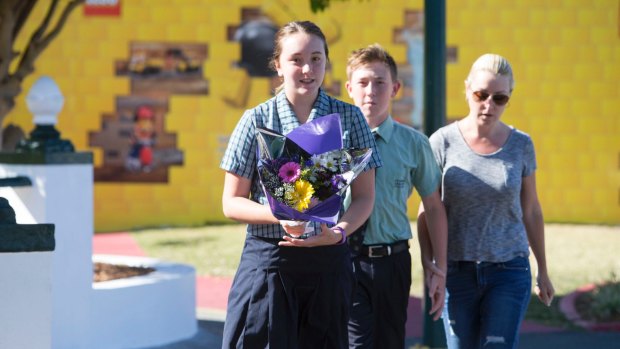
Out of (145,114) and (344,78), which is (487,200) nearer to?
(344,78)

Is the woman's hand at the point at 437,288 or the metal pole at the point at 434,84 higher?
the metal pole at the point at 434,84

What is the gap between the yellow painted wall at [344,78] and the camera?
14.8 metres

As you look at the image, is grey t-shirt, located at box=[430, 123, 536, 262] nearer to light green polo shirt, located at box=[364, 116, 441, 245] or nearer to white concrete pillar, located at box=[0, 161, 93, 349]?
light green polo shirt, located at box=[364, 116, 441, 245]

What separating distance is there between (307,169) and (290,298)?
1.76 ft

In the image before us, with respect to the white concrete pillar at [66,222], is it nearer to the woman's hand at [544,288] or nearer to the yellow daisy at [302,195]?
the woman's hand at [544,288]

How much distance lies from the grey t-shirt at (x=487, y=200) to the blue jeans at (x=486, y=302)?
6 centimetres

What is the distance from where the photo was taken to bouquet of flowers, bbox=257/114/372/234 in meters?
3.73

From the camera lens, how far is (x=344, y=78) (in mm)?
14867

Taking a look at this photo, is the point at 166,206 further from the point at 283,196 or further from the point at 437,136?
the point at 283,196

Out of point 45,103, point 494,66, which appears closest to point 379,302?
point 494,66

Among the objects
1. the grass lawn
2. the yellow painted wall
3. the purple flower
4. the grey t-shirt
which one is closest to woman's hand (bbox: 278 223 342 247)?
the purple flower

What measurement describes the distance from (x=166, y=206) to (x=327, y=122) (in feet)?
37.2

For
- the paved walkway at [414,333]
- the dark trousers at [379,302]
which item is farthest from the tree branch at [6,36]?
the dark trousers at [379,302]

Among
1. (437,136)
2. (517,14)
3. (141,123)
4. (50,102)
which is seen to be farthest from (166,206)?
(437,136)
